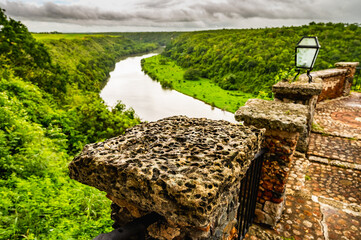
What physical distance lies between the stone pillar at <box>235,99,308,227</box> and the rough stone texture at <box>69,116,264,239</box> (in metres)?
1.21

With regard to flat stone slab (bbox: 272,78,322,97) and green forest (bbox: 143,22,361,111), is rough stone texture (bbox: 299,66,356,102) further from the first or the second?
flat stone slab (bbox: 272,78,322,97)

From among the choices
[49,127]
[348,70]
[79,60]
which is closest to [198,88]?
[79,60]

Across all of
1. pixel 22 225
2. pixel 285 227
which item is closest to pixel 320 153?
pixel 285 227

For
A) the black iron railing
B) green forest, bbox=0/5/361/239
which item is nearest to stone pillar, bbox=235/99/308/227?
the black iron railing

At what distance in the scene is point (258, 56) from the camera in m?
49.5

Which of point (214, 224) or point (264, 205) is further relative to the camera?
point (264, 205)

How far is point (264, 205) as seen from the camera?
287cm

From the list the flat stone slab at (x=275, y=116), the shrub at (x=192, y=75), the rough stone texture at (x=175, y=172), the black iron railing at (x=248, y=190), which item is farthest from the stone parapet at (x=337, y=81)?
the shrub at (x=192, y=75)

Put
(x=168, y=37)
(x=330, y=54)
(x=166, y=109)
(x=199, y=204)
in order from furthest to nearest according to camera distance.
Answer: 1. (x=168, y=37)
2. (x=166, y=109)
3. (x=330, y=54)
4. (x=199, y=204)

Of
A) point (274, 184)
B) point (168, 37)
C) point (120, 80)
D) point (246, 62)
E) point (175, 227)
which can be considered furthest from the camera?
point (168, 37)

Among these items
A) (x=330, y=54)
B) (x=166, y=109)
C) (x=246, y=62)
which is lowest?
(x=166, y=109)

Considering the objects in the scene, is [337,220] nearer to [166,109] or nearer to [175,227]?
[175,227]

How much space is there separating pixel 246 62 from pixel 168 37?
153896 mm

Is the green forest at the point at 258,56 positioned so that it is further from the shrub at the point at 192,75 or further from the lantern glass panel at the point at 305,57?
the lantern glass panel at the point at 305,57
